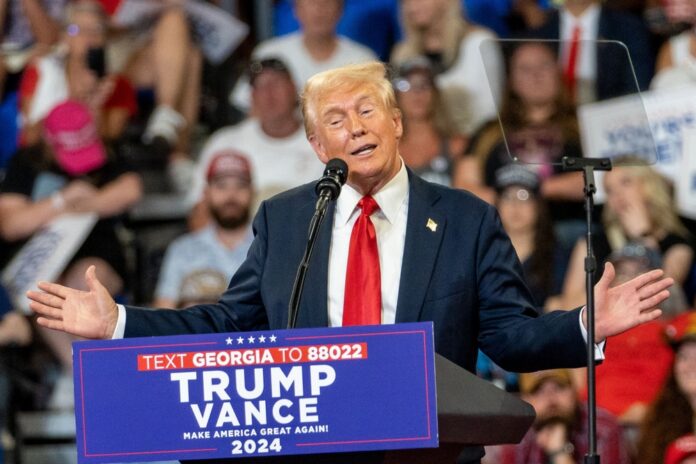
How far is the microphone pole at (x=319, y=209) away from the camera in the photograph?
273cm

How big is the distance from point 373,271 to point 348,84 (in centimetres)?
43

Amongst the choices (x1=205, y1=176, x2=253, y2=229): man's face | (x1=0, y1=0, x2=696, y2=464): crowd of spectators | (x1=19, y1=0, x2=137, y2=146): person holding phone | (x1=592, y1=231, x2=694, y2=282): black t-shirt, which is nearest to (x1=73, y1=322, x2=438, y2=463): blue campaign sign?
(x1=0, y1=0, x2=696, y2=464): crowd of spectators

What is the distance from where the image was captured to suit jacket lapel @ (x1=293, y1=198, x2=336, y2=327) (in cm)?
300

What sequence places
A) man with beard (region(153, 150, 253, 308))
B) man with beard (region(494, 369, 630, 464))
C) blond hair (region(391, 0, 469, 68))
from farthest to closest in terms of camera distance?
blond hair (region(391, 0, 469, 68))
man with beard (region(153, 150, 253, 308))
man with beard (region(494, 369, 630, 464))

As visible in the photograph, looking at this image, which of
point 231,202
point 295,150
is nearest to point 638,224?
point 295,150

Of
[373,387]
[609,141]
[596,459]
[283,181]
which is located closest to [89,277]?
[373,387]

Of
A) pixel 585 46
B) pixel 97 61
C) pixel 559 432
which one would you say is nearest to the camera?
pixel 585 46

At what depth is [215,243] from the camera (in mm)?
6602

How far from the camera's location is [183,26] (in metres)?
7.23

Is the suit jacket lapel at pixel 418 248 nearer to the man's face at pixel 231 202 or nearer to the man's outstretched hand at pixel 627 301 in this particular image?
the man's outstretched hand at pixel 627 301

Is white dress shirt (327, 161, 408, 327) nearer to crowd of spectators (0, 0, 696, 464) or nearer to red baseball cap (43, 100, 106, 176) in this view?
crowd of spectators (0, 0, 696, 464)

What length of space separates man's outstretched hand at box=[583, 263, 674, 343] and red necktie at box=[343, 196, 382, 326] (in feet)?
1.54

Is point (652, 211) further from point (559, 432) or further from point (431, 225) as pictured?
point (431, 225)

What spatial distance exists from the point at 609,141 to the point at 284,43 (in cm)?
303
